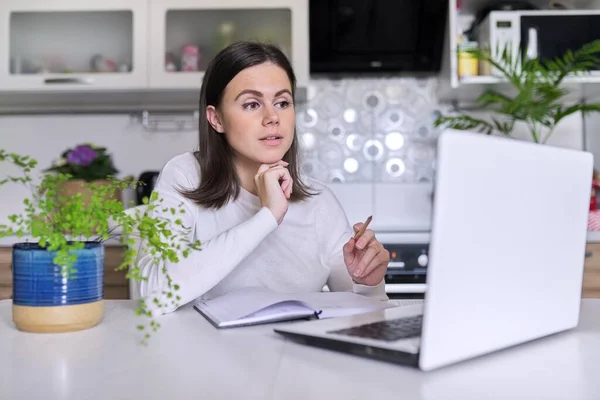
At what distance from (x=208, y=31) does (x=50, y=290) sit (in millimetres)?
2071

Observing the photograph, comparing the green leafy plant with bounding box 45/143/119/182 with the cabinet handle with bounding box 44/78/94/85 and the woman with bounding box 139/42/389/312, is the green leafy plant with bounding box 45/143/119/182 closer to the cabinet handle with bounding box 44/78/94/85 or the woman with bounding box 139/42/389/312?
the cabinet handle with bounding box 44/78/94/85

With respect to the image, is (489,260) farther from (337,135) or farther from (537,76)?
(337,135)

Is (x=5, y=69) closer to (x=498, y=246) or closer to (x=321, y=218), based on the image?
(x=321, y=218)

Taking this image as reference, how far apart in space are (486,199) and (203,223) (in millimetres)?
972

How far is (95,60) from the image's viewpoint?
2711 mm

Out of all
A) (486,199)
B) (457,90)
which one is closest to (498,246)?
(486,199)

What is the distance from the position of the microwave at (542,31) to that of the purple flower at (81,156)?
1.72 m

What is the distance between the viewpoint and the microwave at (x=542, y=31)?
2564mm

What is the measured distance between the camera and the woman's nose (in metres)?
1.45

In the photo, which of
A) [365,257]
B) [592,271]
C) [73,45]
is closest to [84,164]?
[73,45]

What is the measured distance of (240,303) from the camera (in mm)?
999

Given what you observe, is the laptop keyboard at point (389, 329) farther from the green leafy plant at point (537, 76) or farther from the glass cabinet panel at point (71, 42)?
the glass cabinet panel at point (71, 42)

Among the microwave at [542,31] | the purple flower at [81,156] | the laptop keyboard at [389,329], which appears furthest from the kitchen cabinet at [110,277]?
the laptop keyboard at [389,329]

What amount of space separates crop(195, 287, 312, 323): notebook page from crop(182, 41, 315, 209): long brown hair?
44 cm
